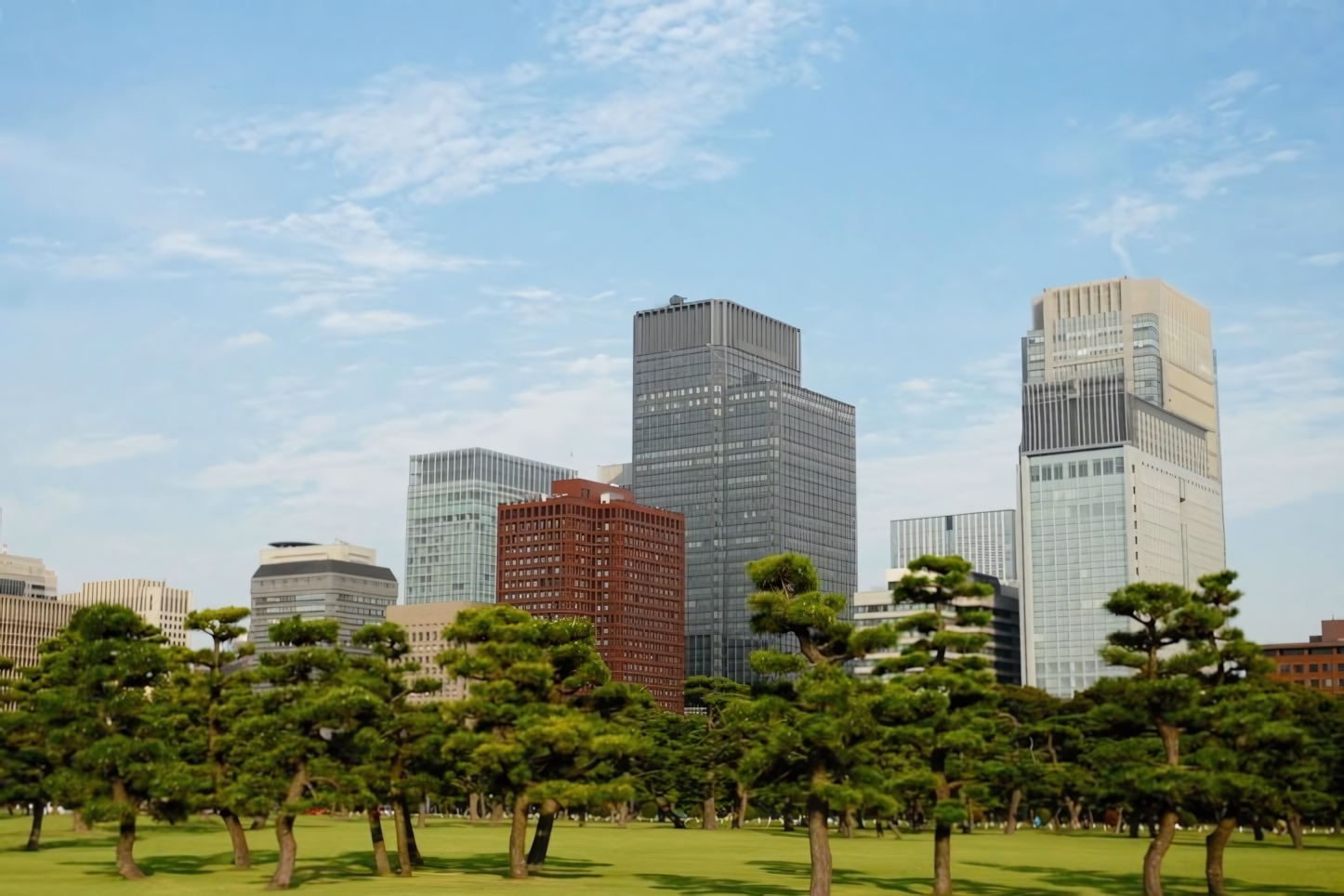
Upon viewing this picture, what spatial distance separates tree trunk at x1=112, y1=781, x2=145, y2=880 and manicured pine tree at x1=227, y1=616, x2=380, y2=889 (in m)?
4.22

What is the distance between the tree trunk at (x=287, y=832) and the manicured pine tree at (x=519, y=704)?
15.8 feet

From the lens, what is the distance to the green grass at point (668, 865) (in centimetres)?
4809

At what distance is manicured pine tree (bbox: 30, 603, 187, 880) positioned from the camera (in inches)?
2023

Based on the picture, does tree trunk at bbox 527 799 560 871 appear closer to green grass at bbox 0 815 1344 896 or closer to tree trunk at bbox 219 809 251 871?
green grass at bbox 0 815 1344 896

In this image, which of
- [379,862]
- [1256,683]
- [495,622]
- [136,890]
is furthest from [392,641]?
[1256,683]

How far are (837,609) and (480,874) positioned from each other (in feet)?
62.4

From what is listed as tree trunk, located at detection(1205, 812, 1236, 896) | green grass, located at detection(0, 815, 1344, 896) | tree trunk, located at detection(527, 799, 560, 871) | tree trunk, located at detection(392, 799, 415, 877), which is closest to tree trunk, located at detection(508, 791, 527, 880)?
green grass, located at detection(0, 815, 1344, 896)

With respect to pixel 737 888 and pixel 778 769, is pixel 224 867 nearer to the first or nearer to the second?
pixel 737 888

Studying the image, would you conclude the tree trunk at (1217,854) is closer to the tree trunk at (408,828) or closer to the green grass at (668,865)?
the green grass at (668,865)

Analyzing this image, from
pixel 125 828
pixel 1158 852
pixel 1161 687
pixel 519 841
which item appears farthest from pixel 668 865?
pixel 1161 687

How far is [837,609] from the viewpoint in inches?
1666

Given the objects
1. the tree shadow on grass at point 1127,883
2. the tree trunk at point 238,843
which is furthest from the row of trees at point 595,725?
the tree shadow on grass at point 1127,883

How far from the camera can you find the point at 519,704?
1998 inches

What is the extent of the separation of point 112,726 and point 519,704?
15567 millimetres
